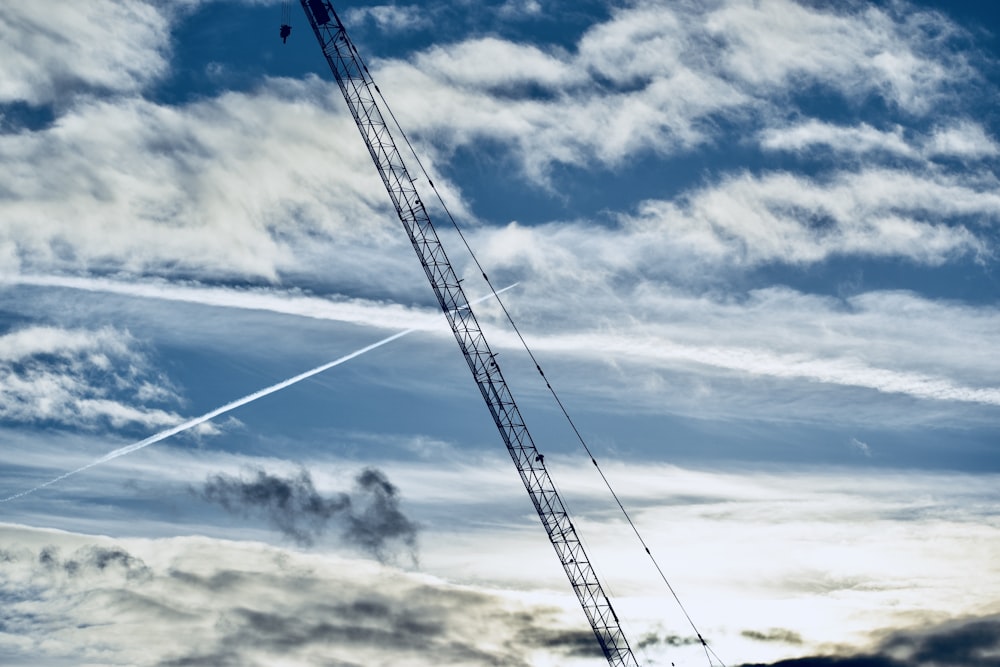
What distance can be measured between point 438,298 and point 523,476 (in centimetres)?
3103

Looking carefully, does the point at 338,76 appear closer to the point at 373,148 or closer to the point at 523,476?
the point at 373,148

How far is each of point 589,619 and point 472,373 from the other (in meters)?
45.6

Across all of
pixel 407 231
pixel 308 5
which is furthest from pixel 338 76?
pixel 407 231

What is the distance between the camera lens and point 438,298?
19188 cm

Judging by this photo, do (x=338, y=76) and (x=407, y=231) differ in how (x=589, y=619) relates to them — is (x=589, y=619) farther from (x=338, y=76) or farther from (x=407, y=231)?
(x=338, y=76)

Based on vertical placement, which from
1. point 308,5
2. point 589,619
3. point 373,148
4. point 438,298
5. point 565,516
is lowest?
point 589,619

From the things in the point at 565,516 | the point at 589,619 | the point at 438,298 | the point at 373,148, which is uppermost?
the point at 373,148

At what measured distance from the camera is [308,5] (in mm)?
188750

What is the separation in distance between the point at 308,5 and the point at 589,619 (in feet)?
352

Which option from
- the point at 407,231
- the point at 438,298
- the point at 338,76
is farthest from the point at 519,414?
the point at 338,76

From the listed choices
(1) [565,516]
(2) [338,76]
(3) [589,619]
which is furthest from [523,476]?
(2) [338,76]

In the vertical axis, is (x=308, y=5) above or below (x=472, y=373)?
above

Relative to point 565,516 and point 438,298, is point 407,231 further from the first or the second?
point 565,516

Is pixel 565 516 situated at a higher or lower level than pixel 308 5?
lower
